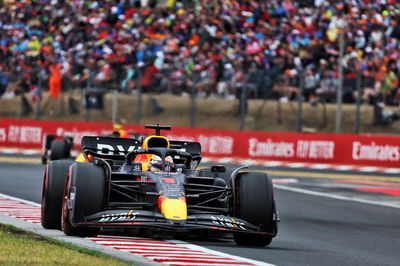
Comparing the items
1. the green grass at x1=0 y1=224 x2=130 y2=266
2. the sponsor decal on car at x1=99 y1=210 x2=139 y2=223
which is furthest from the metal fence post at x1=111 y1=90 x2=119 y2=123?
the sponsor decal on car at x1=99 y1=210 x2=139 y2=223

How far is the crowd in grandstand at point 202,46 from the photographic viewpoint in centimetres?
2800

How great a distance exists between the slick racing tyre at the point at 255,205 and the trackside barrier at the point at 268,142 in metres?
18.0

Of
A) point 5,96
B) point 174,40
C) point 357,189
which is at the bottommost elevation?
point 357,189

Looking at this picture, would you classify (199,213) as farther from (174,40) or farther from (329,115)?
(174,40)

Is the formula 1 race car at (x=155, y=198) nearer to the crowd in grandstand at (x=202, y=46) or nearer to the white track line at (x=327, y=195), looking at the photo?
the white track line at (x=327, y=195)

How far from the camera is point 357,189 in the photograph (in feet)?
72.5

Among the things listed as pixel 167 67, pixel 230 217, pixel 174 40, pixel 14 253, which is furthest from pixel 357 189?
pixel 14 253

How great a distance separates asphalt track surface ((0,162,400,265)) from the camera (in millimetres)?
9047

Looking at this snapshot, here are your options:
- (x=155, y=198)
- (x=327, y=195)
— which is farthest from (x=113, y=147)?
(x=327, y=195)

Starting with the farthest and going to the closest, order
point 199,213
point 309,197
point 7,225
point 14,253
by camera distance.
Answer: point 309,197, point 7,225, point 199,213, point 14,253

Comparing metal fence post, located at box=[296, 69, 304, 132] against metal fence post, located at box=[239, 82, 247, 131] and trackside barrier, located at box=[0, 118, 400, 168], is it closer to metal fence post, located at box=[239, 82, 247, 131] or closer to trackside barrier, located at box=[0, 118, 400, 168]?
trackside barrier, located at box=[0, 118, 400, 168]

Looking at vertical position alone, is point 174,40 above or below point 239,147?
above

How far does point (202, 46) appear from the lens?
99.5 ft

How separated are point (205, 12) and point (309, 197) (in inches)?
559
